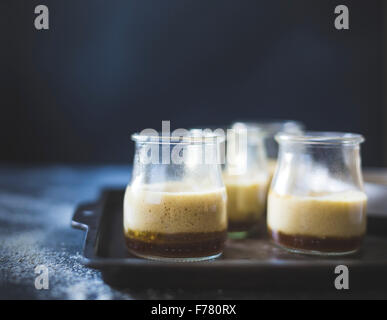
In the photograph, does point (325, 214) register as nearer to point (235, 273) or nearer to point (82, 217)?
point (235, 273)

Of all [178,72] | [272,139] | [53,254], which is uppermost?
[178,72]

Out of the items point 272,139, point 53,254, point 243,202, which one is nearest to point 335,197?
point 243,202

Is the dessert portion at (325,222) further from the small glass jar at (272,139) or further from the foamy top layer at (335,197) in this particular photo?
the small glass jar at (272,139)

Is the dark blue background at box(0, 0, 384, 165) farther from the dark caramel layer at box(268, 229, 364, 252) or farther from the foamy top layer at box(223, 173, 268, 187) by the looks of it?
the dark caramel layer at box(268, 229, 364, 252)

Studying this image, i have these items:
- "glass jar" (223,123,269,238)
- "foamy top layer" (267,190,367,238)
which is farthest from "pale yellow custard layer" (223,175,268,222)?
"foamy top layer" (267,190,367,238)

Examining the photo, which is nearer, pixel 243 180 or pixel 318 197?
pixel 318 197

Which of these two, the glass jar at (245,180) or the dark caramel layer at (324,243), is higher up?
the glass jar at (245,180)

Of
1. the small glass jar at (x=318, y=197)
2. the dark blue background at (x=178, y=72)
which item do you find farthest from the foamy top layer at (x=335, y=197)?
the dark blue background at (x=178, y=72)
